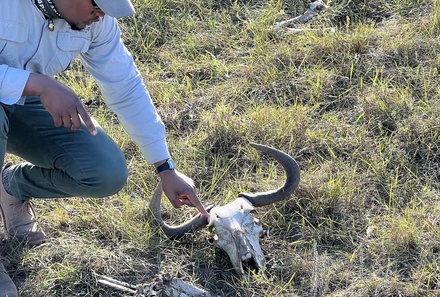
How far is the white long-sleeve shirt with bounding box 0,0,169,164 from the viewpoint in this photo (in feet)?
10.6

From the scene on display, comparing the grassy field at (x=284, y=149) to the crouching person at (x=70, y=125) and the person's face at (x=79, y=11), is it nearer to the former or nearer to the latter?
the crouching person at (x=70, y=125)

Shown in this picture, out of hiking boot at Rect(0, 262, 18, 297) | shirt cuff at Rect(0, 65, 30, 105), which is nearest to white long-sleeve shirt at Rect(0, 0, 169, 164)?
shirt cuff at Rect(0, 65, 30, 105)

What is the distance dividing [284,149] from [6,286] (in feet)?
5.60

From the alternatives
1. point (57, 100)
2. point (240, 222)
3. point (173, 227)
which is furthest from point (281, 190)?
point (57, 100)

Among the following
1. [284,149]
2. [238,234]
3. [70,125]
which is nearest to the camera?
[70,125]

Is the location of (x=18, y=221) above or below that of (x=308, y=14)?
above

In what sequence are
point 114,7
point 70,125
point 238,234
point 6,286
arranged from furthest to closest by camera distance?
point 238,234 < point 6,286 < point 70,125 < point 114,7

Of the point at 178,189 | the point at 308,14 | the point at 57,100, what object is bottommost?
the point at 308,14

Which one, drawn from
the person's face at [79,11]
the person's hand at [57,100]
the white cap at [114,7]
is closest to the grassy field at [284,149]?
the person's hand at [57,100]

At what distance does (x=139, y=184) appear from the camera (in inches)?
171

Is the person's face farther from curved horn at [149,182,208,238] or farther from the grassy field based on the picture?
the grassy field

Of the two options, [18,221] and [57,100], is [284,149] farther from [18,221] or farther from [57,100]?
[57,100]

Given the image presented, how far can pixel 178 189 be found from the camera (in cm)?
358


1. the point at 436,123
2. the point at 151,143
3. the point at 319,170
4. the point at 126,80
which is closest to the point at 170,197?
the point at 151,143
